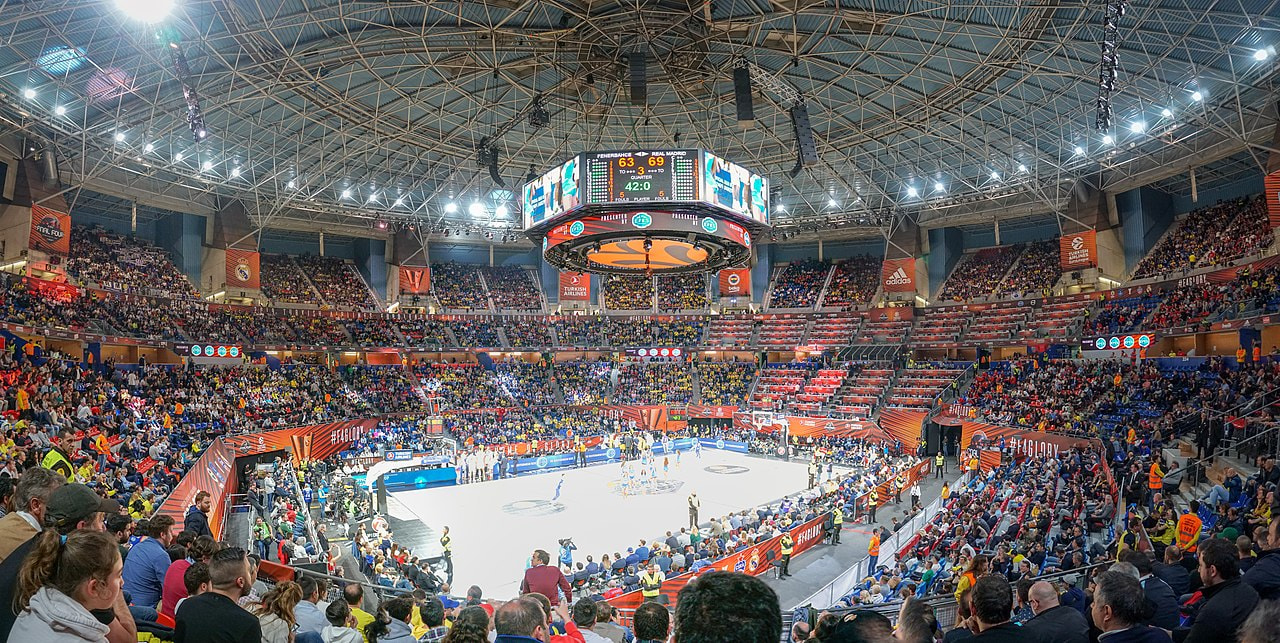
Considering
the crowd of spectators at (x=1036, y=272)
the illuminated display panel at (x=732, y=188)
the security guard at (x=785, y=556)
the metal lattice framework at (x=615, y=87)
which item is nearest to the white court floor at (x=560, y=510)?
the security guard at (x=785, y=556)

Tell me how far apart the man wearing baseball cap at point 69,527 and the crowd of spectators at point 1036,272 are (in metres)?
48.9

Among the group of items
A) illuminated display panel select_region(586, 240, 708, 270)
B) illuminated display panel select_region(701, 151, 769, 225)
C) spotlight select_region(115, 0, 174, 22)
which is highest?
spotlight select_region(115, 0, 174, 22)

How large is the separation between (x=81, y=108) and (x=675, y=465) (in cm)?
3099

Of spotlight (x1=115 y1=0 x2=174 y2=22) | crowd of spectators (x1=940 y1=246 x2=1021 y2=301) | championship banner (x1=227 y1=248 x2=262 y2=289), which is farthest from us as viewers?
crowd of spectators (x1=940 y1=246 x2=1021 y2=301)

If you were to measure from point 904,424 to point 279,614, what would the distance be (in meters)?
38.1

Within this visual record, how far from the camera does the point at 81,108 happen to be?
26125 mm

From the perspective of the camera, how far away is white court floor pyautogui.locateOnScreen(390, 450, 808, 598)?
789 inches

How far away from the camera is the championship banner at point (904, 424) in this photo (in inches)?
1457

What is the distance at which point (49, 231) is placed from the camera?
29922mm

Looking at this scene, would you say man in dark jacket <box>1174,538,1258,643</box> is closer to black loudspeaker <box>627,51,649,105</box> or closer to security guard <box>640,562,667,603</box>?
security guard <box>640,562,667,603</box>

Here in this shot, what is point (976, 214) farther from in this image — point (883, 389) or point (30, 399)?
point (30, 399)

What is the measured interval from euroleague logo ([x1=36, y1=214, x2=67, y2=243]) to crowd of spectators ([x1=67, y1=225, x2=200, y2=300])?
8.68 feet

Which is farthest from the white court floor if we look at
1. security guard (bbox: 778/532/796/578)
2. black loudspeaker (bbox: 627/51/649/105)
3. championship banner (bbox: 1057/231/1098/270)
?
championship banner (bbox: 1057/231/1098/270)

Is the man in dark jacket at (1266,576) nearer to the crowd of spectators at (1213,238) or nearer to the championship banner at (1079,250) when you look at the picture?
the crowd of spectators at (1213,238)
